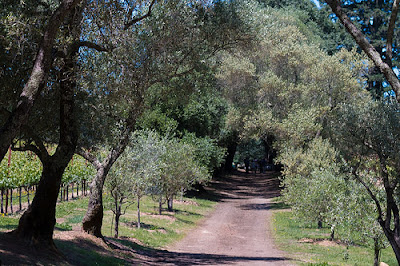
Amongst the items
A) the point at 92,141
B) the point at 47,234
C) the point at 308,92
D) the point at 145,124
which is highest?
the point at 308,92

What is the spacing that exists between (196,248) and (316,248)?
5.43m

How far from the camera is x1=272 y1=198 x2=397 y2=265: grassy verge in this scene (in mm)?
16778

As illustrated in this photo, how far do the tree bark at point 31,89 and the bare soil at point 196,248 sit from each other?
2442 millimetres

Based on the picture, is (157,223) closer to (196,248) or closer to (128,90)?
(196,248)

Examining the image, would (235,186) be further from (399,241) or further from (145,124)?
(399,241)

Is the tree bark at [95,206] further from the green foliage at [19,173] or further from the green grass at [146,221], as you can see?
the green foliage at [19,173]

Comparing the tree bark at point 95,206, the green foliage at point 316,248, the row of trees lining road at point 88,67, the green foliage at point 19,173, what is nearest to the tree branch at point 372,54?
the row of trees lining road at point 88,67

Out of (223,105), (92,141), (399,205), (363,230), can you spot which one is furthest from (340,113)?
(223,105)

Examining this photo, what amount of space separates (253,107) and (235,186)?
1897cm

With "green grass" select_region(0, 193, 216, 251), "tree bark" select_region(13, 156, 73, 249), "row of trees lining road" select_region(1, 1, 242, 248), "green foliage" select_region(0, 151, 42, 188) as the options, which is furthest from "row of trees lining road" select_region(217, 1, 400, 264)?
"tree bark" select_region(13, 156, 73, 249)

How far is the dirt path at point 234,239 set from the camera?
15547 millimetres

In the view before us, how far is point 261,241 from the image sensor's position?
70.1ft

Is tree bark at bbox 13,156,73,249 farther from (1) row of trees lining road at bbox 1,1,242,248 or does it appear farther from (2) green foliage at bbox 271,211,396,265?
(2) green foliage at bbox 271,211,396,265

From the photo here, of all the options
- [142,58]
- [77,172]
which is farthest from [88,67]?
[77,172]
